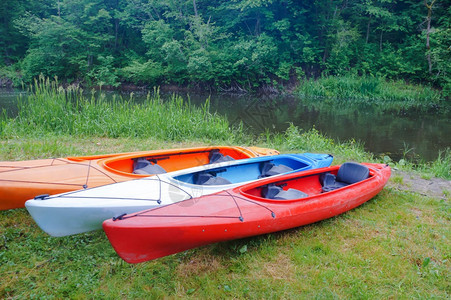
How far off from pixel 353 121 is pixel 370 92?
613 cm

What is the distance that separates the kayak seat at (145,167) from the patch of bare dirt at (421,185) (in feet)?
9.73

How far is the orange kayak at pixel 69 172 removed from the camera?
113 inches

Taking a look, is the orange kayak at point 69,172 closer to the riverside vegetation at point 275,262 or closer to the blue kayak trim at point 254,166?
the riverside vegetation at point 275,262

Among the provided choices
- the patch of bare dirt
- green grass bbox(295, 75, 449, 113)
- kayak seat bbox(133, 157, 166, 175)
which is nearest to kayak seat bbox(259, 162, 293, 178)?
kayak seat bbox(133, 157, 166, 175)

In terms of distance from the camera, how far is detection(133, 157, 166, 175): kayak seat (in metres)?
3.65

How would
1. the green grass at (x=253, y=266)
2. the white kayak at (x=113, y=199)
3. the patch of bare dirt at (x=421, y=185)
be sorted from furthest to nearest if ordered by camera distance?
1. the patch of bare dirt at (x=421, y=185)
2. the white kayak at (x=113, y=199)
3. the green grass at (x=253, y=266)

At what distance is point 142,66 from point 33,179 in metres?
14.4

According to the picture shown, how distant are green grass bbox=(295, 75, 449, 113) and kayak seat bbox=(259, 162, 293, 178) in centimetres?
1072

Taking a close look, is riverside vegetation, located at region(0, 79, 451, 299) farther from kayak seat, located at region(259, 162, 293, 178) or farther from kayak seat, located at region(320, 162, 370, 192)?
kayak seat, located at region(259, 162, 293, 178)

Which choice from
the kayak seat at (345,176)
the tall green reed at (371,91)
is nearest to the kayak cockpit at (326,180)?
the kayak seat at (345,176)

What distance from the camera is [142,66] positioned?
647 inches

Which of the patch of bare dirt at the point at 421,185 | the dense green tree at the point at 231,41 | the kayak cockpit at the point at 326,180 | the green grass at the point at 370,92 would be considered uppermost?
the dense green tree at the point at 231,41

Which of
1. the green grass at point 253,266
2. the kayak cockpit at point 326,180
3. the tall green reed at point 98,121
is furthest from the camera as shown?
the tall green reed at point 98,121

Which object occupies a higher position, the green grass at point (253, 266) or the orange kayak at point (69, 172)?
the orange kayak at point (69, 172)
